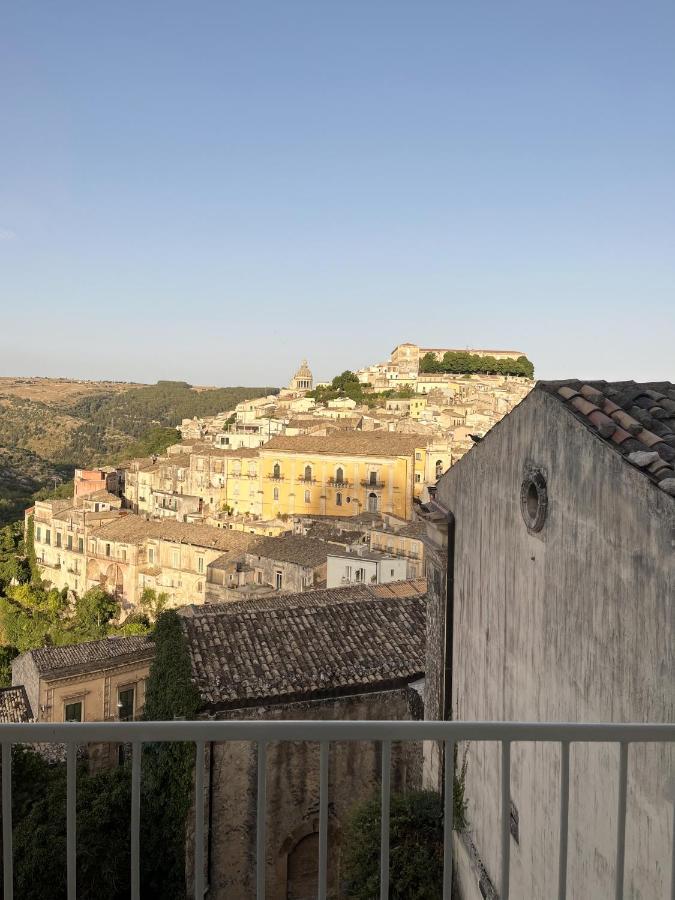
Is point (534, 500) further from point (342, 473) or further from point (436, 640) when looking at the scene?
point (342, 473)

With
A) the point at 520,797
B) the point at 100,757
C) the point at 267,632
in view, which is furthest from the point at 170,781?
the point at 520,797

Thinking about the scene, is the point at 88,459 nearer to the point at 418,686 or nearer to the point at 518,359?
the point at 518,359

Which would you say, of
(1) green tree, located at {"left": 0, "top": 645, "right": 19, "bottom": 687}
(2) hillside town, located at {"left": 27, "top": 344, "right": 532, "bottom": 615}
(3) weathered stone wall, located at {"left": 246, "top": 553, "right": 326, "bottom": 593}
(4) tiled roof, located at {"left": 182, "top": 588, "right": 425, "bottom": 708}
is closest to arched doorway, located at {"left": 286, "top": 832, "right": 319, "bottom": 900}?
(4) tiled roof, located at {"left": 182, "top": 588, "right": 425, "bottom": 708}

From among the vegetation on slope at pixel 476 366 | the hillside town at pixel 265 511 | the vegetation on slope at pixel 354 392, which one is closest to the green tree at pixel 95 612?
the hillside town at pixel 265 511

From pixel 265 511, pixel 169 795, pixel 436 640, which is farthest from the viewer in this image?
pixel 265 511

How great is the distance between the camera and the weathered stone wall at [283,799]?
10.1 m

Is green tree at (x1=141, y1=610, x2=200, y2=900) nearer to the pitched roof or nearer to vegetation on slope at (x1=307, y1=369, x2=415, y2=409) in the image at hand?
the pitched roof

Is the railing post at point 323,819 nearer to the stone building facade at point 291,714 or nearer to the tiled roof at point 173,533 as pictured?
the stone building facade at point 291,714

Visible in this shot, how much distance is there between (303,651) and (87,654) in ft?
32.4

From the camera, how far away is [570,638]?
542cm

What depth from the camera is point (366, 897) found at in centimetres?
714

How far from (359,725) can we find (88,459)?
101342 millimetres

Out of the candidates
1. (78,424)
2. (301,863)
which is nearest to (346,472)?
(301,863)

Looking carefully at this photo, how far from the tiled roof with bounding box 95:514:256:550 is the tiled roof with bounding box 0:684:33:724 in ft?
66.6
